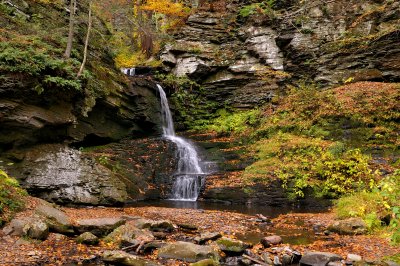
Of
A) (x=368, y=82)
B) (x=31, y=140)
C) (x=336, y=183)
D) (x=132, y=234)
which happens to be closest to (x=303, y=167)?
(x=336, y=183)

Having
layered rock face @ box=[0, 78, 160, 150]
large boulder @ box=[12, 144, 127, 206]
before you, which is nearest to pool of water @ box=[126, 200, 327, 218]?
large boulder @ box=[12, 144, 127, 206]

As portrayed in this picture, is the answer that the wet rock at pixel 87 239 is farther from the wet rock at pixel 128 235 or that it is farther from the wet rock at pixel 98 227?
the wet rock at pixel 98 227

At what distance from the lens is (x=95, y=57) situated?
56.9ft

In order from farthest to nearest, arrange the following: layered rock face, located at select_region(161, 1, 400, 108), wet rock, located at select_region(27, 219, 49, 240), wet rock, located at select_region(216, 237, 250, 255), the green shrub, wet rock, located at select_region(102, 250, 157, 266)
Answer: the green shrub < layered rock face, located at select_region(161, 1, 400, 108) < wet rock, located at select_region(27, 219, 49, 240) < wet rock, located at select_region(216, 237, 250, 255) < wet rock, located at select_region(102, 250, 157, 266)

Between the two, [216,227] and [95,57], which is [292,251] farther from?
[95,57]

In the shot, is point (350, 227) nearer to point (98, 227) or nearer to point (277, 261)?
point (277, 261)

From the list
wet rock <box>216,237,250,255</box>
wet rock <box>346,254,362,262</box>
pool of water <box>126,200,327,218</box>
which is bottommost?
wet rock <box>216,237,250,255</box>

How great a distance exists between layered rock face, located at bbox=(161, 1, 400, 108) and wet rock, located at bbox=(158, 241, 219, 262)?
1647 cm

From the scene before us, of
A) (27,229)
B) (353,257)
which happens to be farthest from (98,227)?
(353,257)

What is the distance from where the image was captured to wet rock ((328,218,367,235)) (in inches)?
306

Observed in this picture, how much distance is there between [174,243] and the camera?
6301 mm

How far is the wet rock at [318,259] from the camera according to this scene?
568cm

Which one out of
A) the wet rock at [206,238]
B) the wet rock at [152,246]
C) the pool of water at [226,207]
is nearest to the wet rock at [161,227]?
the wet rock at [206,238]

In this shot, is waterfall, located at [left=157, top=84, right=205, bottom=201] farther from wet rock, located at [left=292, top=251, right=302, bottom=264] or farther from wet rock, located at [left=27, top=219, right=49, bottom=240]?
wet rock, located at [left=292, top=251, right=302, bottom=264]
